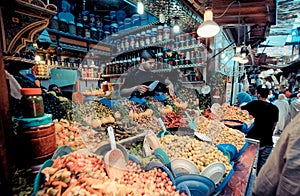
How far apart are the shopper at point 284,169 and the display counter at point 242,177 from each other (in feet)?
1.08

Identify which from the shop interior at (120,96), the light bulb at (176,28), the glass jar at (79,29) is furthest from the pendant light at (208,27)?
the glass jar at (79,29)

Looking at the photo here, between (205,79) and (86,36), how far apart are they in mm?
3282

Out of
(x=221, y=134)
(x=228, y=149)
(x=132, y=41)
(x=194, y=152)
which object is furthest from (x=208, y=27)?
(x=132, y=41)

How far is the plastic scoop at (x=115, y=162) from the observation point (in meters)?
1.01

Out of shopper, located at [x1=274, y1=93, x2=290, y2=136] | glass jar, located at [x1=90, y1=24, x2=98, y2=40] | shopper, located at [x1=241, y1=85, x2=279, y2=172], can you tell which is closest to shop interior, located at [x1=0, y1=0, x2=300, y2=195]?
glass jar, located at [x1=90, y1=24, x2=98, y2=40]

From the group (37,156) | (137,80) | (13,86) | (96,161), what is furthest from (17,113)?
(137,80)

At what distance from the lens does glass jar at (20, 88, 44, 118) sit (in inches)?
36.4

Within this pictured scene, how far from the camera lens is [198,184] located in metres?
1.04

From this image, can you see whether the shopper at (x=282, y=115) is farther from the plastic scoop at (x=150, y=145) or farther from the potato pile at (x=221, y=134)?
the plastic scoop at (x=150, y=145)

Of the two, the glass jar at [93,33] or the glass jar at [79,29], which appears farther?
the glass jar at [93,33]

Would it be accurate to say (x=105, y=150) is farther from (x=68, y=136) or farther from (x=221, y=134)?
(x=221, y=134)

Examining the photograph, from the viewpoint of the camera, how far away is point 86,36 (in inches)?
184

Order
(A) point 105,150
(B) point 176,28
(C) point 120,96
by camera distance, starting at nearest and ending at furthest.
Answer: (A) point 105,150 < (C) point 120,96 < (B) point 176,28

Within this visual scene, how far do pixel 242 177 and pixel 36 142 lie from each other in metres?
1.48
